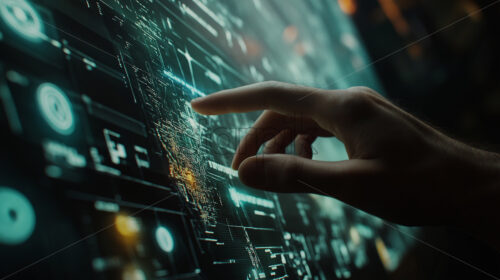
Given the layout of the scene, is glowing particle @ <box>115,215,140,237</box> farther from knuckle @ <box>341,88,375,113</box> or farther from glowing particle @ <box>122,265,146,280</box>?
knuckle @ <box>341,88,375,113</box>

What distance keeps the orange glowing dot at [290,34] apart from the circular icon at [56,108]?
3.89 ft

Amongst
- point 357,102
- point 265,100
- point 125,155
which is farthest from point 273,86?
point 125,155

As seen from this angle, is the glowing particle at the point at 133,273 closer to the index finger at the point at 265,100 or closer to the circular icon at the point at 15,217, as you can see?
the circular icon at the point at 15,217

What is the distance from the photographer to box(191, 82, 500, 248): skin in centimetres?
45

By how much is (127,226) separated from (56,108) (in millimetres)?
146

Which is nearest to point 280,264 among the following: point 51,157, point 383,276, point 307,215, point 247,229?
point 247,229

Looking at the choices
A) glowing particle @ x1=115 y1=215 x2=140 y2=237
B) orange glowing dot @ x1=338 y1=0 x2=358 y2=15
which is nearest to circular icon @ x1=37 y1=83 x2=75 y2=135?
glowing particle @ x1=115 y1=215 x2=140 y2=237

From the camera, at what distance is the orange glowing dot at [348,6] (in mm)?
2007

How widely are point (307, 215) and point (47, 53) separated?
2.59 feet

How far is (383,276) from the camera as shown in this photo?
109cm

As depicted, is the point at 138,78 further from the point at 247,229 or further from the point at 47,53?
the point at 247,229

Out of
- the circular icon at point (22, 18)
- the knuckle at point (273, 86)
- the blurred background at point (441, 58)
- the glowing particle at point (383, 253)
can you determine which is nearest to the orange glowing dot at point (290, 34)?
the blurred background at point (441, 58)

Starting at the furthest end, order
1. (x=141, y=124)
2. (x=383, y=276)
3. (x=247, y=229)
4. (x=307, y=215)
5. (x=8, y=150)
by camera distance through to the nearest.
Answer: (x=383, y=276)
(x=307, y=215)
(x=247, y=229)
(x=141, y=124)
(x=8, y=150)

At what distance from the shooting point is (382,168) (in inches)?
17.2
